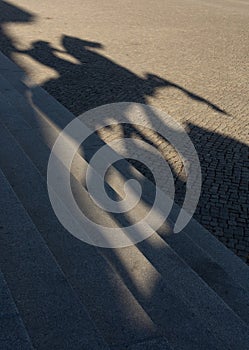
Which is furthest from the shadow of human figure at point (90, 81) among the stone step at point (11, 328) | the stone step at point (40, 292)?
the stone step at point (11, 328)

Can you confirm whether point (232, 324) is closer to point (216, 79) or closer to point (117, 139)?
point (117, 139)

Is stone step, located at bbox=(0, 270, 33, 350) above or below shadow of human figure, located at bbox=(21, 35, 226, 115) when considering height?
above

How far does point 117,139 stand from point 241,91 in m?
3.42

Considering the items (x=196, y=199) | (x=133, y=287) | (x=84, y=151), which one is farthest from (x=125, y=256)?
(x=84, y=151)

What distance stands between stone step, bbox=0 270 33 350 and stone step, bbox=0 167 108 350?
0.10 m

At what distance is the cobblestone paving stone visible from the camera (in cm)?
621

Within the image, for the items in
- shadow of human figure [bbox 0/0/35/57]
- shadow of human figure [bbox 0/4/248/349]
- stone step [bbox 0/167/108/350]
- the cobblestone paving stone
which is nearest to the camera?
stone step [bbox 0/167/108/350]

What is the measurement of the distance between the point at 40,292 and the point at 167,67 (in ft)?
24.5

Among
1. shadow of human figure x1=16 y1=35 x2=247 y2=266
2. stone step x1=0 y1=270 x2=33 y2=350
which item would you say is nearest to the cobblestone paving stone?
shadow of human figure x1=16 y1=35 x2=247 y2=266

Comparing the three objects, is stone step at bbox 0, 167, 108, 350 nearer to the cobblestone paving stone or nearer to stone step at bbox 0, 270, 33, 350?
stone step at bbox 0, 270, 33, 350

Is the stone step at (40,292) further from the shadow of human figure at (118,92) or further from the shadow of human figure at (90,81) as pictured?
the shadow of human figure at (90,81)

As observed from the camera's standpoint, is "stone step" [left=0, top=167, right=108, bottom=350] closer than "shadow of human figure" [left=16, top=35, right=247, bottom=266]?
Yes

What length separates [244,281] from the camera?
14.7ft

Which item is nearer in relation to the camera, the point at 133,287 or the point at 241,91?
the point at 133,287
